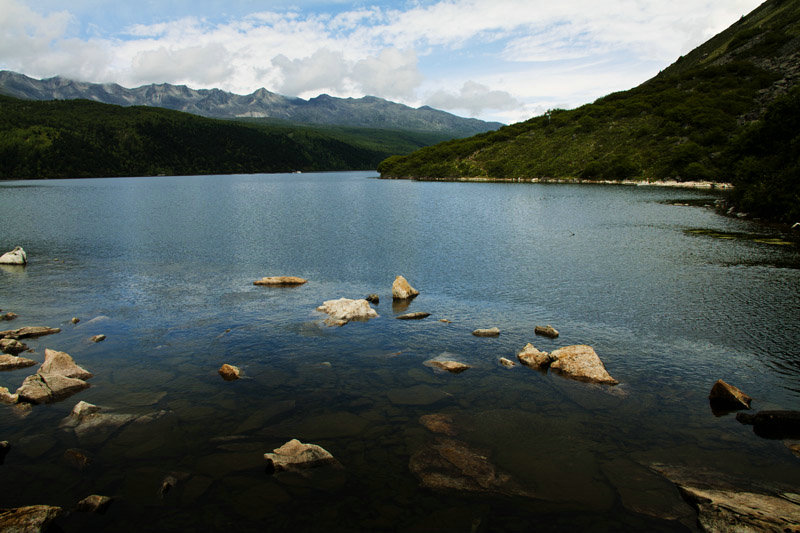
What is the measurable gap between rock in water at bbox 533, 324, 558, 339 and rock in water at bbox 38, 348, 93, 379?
22.7 m

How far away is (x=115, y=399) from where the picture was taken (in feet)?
59.0

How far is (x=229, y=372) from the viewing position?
787 inches

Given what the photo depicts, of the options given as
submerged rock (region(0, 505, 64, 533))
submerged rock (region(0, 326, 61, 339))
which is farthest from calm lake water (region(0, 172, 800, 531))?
submerged rock (region(0, 326, 61, 339))

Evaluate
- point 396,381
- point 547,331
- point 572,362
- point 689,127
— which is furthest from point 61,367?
point 689,127

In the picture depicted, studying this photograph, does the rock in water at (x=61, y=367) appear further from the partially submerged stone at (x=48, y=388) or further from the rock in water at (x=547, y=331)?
the rock in water at (x=547, y=331)

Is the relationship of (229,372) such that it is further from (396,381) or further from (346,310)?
(346,310)

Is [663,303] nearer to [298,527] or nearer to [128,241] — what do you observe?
[298,527]

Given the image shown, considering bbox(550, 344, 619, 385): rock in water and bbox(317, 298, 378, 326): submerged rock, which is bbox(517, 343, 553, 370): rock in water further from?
bbox(317, 298, 378, 326): submerged rock

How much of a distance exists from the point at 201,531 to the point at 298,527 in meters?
2.46

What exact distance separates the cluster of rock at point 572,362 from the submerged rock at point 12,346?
1009 inches

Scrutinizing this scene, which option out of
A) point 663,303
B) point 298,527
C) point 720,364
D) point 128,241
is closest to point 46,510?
point 298,527

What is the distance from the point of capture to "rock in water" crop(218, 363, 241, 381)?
1988cm

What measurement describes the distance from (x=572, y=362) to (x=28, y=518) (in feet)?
65.4

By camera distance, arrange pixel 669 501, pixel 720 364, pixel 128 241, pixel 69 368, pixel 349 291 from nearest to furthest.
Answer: pixel 669 501 < pixel 69 368 < pixel 720 364 < pixel 349 291 < pixel 128 241
